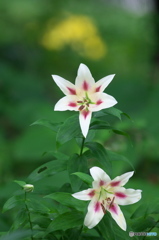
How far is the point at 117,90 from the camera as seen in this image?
4.72m

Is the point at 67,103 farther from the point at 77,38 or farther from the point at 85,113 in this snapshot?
the point at 77,38

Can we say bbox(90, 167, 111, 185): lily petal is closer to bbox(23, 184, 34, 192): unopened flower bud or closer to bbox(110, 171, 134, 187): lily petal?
bbox(110, 171, 134, 187): lily petal

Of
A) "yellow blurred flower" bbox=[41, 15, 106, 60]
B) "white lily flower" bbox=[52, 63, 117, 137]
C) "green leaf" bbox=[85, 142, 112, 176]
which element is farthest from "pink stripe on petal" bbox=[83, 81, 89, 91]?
"yellow blurred flower" bbox=[41, 15, 106, 60]

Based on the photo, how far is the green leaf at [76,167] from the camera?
1.30 metres

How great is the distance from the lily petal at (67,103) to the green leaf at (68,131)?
0.04m

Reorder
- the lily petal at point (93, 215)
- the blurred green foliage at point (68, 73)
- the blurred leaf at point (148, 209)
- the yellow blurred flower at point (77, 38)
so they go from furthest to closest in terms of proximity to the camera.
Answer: the yellow blurred flower at point (77, 38) → the blurred green foliage at point (68, 73) → the blurred leaf at point (148, 209) → the lily petal at point (93, 215)

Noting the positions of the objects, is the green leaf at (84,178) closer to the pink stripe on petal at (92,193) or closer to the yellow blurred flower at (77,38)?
the pink stripe on petal at (92,193)

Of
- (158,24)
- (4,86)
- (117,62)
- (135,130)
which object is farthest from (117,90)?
(117,62)

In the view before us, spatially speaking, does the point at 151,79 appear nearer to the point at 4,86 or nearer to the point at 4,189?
the point at 4,86

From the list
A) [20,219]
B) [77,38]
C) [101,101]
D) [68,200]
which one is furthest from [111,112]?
[77,38]

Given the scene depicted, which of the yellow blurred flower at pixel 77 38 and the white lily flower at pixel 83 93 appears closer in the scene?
the white lily flower at pixel 83 93

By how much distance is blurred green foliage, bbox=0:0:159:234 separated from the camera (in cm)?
320

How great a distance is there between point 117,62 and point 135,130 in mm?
4598

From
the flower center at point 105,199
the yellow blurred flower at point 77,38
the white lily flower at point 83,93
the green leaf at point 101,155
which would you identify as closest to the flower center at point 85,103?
the white lily flower at point 83,93
